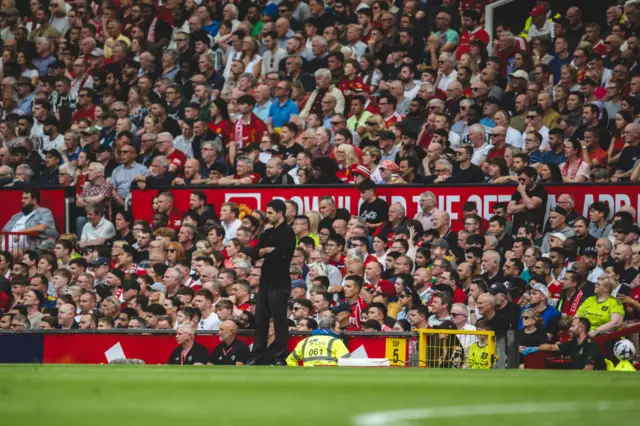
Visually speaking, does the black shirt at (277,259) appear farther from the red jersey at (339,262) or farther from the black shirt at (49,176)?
the black shirt at (49,176)

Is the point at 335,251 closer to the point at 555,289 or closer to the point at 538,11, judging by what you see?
the point at 555,289

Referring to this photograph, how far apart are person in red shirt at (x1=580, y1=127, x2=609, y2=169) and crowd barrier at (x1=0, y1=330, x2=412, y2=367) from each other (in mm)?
4176

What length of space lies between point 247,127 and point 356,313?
190 inches

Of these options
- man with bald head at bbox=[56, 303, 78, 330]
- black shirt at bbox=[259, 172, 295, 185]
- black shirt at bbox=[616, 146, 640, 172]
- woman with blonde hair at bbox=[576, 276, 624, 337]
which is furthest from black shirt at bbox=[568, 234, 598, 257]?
man with bald head at bbox=[56, 303, 78, 330]

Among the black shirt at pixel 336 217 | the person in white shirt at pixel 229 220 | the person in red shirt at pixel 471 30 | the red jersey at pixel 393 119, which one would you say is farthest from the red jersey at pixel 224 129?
the person in red shirt at pixel 471 30

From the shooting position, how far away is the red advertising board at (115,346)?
14.3 meters

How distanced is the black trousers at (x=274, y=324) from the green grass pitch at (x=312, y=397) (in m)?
3.27

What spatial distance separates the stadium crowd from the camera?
47.6ft

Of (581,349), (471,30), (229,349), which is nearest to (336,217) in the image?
(229,349)

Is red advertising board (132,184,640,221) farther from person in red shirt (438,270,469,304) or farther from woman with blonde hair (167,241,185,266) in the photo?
person in red shirt (438,270,469,304)

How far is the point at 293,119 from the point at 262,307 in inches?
205

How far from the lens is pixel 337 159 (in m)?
17.0

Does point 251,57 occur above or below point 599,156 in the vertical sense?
above

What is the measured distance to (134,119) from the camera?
1998cm
